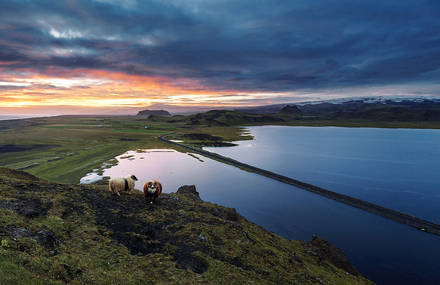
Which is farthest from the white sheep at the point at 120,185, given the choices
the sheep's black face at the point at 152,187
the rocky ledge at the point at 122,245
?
the sheep's black face at the point at 152,187

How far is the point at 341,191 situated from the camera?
53.6m

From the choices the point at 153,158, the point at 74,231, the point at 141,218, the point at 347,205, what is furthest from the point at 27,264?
the point at 153,158

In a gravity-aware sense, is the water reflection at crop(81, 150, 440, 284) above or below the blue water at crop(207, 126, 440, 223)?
below

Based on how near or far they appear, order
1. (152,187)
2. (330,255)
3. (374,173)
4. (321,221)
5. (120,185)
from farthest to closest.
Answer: (374,173), (321,221), (330,255), (120,185), (152,187)

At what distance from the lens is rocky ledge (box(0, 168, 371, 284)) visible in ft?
32.5

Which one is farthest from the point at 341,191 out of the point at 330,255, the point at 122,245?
the point at 122,245

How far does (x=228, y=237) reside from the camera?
18234mm

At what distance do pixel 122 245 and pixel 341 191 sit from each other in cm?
5490

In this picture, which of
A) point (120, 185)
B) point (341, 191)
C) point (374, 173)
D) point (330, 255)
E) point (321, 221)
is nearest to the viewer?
point (120, 185)

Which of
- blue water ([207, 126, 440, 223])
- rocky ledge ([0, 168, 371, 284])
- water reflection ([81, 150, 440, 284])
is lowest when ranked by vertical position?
water reflection ([81, 150, 440, 284])

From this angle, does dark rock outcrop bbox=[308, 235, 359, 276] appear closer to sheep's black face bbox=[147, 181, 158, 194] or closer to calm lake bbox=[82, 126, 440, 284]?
calm lake bbox=[82, 126, 440, 284]

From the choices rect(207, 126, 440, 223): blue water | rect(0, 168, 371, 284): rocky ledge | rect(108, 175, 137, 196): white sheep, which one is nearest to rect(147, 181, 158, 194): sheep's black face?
rect(0, 168, 371, 284): rocky ledge

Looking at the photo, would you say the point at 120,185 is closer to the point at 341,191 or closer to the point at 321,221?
the point at 321,221

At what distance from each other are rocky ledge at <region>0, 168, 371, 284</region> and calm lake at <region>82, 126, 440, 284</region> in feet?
38.5
